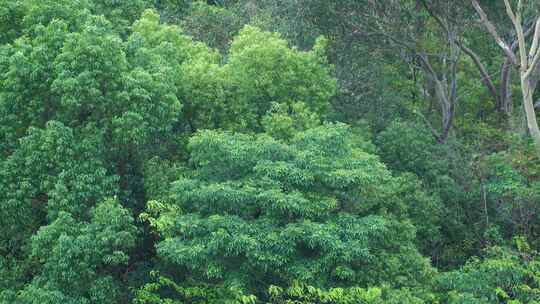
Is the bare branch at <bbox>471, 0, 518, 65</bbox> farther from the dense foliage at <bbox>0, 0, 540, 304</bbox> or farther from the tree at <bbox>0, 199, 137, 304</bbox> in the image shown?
the tree at <bbox>0, 199, 137, 304</bbox>

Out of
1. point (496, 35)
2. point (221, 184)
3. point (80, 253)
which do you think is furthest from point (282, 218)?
point (496, 35)

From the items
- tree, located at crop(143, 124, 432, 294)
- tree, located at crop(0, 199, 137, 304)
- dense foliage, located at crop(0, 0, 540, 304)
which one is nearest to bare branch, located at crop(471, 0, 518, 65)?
dense foliage, located at crop(0, 0, 540, 304)

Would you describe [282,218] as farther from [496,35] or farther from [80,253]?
[496,35]

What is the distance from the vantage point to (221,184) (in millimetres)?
14031

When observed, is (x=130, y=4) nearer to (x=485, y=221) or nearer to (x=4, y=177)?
(x=4, y=177)

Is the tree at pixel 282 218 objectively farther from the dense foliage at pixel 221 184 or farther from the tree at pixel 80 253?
the tree at pixel 80 253

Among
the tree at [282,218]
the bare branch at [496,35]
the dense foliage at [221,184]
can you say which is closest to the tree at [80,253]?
the dense foliage at [221,184]

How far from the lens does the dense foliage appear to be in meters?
13.5

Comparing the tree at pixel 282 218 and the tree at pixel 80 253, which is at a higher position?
the tree at pixel 282 218

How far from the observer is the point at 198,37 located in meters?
24.3

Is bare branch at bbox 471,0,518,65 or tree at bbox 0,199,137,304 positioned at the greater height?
bare branch at bbox 471,0,518,65

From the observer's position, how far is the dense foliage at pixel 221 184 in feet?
44.4

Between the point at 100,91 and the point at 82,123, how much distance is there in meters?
0.94

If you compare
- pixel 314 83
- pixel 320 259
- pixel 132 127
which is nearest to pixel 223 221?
pixel 320 259
